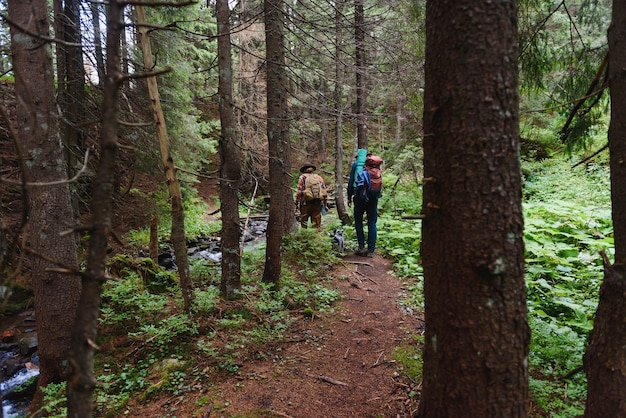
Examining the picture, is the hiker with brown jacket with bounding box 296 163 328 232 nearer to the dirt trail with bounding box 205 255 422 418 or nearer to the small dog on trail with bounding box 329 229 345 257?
the small dog on trail with bounding box 329 229 345 257

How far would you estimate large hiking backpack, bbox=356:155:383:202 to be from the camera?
7719 mm

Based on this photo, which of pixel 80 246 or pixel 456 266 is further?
pixel 80 246

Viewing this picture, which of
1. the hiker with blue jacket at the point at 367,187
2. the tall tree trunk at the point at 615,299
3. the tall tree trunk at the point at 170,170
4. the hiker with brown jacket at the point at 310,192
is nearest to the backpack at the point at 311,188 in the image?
the hiker with brown jacket at the point at 310,192

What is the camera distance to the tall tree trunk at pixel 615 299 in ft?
8.40

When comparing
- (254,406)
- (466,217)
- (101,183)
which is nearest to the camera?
(101,183)

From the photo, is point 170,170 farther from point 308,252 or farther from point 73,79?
point 73,79

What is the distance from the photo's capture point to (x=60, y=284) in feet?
13.9

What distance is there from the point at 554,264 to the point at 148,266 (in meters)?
7.34

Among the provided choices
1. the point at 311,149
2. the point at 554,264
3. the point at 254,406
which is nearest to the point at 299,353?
the point at 254,406

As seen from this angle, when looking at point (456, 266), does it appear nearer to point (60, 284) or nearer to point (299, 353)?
point (299, 353)

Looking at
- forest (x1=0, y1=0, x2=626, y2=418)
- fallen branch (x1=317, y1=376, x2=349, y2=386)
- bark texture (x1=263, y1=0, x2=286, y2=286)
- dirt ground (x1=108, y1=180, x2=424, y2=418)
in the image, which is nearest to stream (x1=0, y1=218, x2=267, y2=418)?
forest (x1=0, y1=0, x2=626, y2=418)

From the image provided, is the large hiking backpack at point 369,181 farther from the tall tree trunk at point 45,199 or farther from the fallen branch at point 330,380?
the tall tree trunk at point 45,199

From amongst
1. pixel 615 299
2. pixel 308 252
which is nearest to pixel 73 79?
pixel 308 252

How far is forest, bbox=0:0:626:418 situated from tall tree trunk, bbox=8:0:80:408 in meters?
0.02
